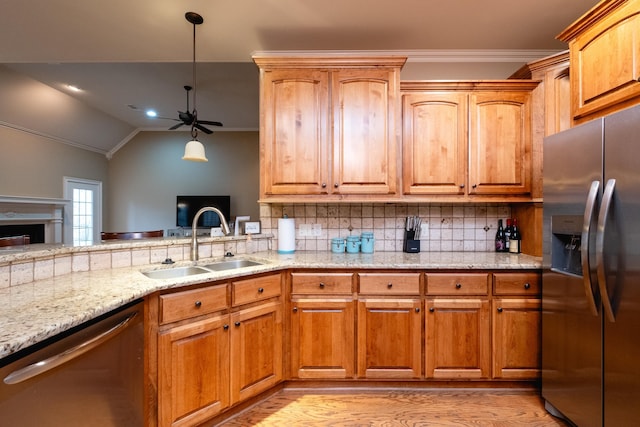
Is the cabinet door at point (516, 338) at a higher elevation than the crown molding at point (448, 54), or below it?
below

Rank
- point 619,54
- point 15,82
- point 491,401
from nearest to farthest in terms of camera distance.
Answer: point 619,54, point 491,401, point 15,82

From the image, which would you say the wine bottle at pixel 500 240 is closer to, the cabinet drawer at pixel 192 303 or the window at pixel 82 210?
the cabinet drawer at pixel 192 303

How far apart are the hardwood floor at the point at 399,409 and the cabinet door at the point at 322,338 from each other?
16cm

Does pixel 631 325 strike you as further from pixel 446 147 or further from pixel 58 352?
pixel 58 352

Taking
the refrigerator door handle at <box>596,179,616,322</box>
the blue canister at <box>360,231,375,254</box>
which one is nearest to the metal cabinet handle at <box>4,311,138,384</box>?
the blue canister at <box>360,231,375,254</box>

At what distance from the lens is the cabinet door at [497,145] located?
7.64ft

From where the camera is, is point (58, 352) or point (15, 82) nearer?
point (58, 352)

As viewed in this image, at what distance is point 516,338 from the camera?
2004 millimetres

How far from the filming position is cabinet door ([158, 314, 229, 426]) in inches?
59.4

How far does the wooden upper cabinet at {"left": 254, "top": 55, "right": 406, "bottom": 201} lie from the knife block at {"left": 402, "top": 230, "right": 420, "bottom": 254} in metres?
0.47

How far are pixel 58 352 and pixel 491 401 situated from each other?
2.36 m

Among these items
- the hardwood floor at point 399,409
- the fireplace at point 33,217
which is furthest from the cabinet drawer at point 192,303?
the fireplace at point 33,217

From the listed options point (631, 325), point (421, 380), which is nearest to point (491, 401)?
point (421, 380)

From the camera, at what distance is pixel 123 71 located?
383cm
